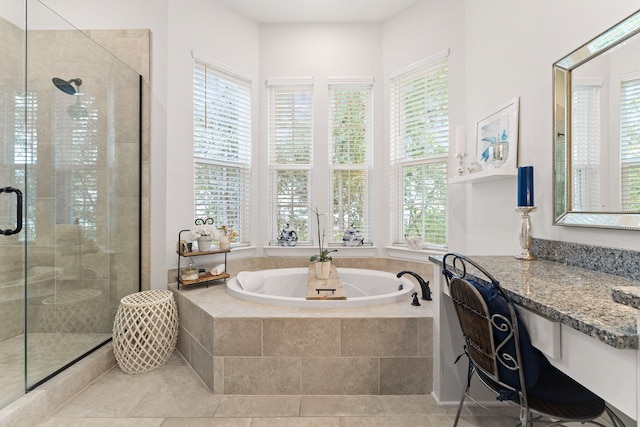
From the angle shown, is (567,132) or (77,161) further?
(77,161)

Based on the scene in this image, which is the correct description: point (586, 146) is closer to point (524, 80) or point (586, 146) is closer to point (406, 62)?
point (524, 80)

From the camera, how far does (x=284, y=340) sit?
5.74 feet

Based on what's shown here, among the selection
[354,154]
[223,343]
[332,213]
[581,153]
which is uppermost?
[354,154]

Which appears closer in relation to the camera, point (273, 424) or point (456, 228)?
point (273, 424)

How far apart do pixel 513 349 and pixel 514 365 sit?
54 mm

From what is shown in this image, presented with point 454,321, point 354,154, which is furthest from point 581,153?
point 354,154

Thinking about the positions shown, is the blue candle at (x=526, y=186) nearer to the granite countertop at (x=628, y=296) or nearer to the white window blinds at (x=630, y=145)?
the white window blinds at (x=630, y=145)

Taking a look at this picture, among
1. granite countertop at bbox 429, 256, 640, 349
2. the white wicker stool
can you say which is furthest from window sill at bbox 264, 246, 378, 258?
granite countertop at bbox 429, 256, 640, 349

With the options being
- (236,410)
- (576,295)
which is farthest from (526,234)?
(236,410)

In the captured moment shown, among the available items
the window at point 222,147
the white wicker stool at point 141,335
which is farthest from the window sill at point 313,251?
the white wicker stool at point 141,335

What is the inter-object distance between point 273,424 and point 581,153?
203cm

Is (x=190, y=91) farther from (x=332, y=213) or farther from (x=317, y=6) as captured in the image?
(x=332, y=213)

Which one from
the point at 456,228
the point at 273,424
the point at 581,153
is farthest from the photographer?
the point at 456,228

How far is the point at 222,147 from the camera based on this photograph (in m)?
2.90
